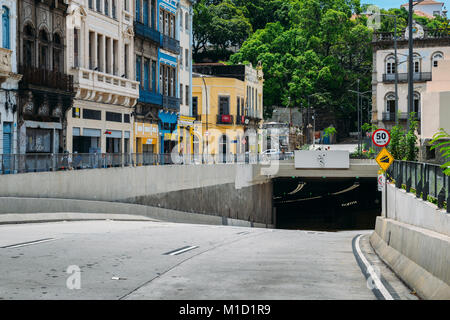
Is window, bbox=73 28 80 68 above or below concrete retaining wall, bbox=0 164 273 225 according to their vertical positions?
above

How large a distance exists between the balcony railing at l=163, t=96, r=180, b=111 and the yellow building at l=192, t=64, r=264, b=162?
11.8 m

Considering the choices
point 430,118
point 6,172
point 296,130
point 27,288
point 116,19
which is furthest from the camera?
point 296,130

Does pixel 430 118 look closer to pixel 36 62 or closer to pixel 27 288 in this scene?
pixel 36 62

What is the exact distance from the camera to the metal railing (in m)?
15.5

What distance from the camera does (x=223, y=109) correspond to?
79188 mm

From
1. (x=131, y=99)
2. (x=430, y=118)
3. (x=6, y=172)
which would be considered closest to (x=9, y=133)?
(x=6, y=172)

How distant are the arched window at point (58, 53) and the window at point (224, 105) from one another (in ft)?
129

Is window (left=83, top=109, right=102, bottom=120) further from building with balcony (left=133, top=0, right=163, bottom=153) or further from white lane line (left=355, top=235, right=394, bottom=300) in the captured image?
white lane line (left=355, top=235, right=394, bottom=300)

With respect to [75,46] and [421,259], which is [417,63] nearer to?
[75,46]

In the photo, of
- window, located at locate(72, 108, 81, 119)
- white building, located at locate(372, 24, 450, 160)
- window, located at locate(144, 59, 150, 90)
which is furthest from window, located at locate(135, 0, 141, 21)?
white building, located at locate(372, 24, 450, 160)

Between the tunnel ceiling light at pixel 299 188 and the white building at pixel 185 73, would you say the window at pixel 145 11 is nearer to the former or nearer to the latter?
the white building at pixel 185 73

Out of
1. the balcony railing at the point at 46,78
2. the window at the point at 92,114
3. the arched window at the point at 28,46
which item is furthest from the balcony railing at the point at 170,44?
the arched window at the point at 28,46

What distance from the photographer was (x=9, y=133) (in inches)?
1375

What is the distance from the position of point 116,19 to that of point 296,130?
2490 inches
